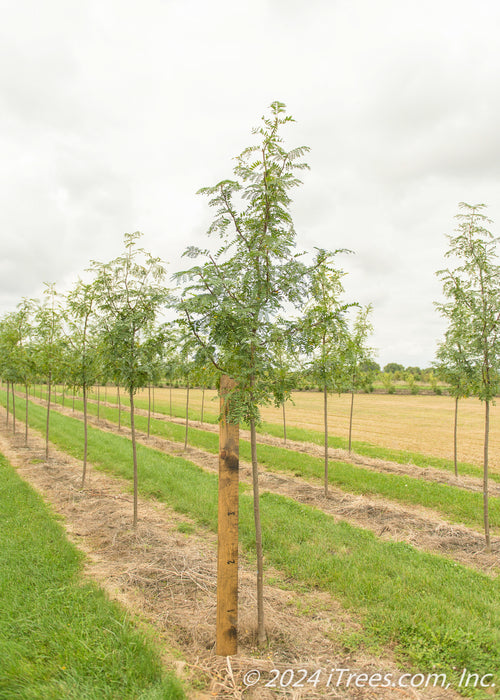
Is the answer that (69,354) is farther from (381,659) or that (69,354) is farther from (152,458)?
(381,659)

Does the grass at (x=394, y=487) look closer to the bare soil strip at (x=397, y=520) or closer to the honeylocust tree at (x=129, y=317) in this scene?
the bare soil strip at (x=397, y=520)

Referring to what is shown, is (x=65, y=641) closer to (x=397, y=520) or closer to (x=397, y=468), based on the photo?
(x=397, y=520)

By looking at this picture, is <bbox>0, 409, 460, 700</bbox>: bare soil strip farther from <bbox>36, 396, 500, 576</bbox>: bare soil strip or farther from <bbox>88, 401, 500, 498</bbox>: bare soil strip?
<bbox>88, 401, 500, 498</bbox>: bare soil strip

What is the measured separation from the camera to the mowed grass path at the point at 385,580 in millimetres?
3875

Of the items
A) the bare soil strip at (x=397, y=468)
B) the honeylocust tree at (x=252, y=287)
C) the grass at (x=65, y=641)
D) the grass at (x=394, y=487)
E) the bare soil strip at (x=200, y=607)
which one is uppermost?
the honeylocust tree at (x=252, y=287)

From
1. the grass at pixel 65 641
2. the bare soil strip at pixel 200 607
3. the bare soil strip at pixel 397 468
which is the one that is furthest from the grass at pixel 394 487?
the grass at pixel 65 641

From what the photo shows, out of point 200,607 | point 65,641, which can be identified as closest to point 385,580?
point 200,607

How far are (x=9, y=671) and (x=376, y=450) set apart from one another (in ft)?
54.8

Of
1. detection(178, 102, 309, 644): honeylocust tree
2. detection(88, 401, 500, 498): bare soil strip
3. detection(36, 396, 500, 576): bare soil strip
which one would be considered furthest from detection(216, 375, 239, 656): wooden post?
detection(88, 401, 500, 498): bare soil strip

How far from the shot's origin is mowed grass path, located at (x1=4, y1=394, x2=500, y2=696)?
153 inches

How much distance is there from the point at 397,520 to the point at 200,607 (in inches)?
206

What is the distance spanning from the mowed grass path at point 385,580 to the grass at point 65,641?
2471 mm

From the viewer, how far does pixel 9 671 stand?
3.13m

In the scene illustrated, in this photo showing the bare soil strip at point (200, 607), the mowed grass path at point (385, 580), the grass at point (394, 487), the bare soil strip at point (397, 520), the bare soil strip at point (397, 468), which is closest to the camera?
the bare soil strip at point (200, 607)
